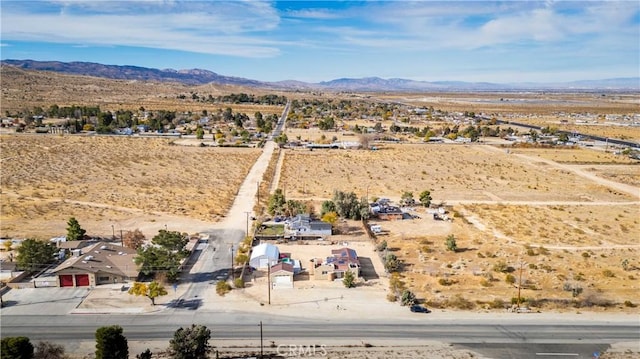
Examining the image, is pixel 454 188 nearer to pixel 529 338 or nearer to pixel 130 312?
pixel 529 338

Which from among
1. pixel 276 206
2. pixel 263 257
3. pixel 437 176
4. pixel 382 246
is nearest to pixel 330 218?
pixel 276 206

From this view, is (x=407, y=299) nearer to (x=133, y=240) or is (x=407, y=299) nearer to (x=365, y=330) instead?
(x=365, y=330)

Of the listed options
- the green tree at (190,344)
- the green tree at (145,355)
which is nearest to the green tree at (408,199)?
the green tree at (190,344)

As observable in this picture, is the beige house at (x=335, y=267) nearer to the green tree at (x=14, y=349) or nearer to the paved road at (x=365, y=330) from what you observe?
the paved road at (x=365, y=330)

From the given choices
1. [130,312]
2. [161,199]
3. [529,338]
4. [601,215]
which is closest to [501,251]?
[529,338]

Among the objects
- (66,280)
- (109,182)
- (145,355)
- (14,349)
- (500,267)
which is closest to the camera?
(14,349)

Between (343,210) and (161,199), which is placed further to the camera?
(161,199)
